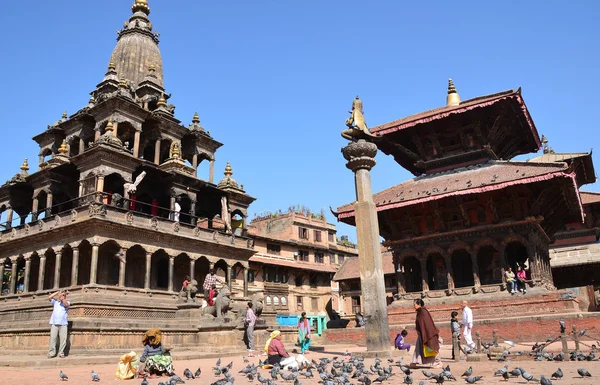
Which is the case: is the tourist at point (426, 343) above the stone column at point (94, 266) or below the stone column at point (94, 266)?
below

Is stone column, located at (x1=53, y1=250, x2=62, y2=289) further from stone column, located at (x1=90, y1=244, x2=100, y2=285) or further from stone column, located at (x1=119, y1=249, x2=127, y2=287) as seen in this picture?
stone column, located at (x1=119, y1=249, x2=127, y2=287)

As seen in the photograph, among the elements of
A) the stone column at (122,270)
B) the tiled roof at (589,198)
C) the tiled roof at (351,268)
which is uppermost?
the tiled roof at (589,198)

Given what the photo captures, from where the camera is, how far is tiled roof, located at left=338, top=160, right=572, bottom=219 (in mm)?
20312

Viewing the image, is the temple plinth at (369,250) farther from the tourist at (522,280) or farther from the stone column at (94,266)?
the stone column at (94,266)

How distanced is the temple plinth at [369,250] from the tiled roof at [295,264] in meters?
35.8

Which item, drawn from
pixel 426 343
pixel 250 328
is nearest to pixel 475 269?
pixel 250 328

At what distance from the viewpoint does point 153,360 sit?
10.7 m

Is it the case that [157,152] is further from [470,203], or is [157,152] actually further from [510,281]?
[510,281]

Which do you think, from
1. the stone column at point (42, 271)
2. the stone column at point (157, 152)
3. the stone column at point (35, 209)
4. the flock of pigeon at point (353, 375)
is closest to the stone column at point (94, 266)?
the stone column at point (42, 271)

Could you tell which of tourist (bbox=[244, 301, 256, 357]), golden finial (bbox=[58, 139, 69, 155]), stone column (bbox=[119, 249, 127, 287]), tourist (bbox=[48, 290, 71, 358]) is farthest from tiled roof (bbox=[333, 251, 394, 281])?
tourist (bbox=[48, 290, 71, 358])

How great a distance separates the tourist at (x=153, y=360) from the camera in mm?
10742

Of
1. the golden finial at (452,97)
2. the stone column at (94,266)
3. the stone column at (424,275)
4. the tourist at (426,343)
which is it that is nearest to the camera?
the tourist at (426,343)

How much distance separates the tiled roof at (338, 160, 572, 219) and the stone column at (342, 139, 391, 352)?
8228 mm

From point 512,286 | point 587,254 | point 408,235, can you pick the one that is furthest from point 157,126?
point 587,254
